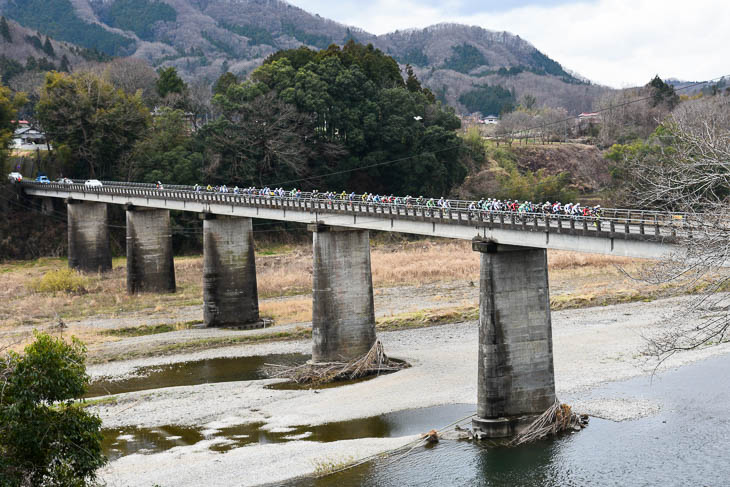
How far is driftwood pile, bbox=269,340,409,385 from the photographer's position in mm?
40781

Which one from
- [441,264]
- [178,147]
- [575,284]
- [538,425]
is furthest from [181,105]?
[538,425]

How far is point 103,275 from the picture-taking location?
7625 cm

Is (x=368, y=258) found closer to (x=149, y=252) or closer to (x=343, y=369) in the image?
(x=343, y=369)

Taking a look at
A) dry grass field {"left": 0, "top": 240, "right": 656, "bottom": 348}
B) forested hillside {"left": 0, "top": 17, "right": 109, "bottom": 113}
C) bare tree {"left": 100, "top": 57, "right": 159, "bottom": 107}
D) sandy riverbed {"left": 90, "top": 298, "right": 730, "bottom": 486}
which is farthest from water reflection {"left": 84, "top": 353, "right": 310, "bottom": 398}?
forested hillside {"left": 0, "top": 17, "right": 109, "bottom": 113}

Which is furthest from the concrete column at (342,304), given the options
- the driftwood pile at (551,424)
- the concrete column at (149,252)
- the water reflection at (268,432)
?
the concrete column at (149,252)

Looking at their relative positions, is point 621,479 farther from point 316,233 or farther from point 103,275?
point 103,275

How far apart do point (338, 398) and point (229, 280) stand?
1927 cm

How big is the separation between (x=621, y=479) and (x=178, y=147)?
227 ft

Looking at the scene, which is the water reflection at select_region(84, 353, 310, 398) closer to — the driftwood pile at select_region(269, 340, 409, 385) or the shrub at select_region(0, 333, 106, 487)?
the driftwood pile at select_region(269, 340, 409, 385)

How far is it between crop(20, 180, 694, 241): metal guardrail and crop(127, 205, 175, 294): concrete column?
7.56 feet

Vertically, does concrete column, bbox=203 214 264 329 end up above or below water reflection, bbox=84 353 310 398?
above

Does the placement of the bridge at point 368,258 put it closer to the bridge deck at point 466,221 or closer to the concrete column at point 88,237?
the bridge deck at point 466,221

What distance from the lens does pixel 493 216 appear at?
34.1 metres

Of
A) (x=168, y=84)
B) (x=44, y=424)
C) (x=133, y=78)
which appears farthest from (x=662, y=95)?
(x=44, y=424)
